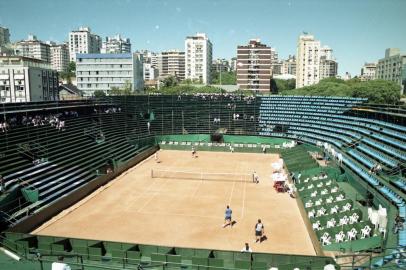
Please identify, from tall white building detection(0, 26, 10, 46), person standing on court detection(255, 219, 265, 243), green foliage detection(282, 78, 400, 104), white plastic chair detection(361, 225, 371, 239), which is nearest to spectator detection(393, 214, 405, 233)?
white plastic chair detection(361, 225, 371, 239)

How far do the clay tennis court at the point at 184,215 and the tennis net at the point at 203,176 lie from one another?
3.77ft

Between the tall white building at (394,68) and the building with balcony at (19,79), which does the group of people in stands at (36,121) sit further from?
the tall white building at (394,68)

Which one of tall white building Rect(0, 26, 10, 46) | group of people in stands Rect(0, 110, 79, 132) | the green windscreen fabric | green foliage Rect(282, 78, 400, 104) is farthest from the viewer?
tall white building Rect(0, 26, 10, 46)

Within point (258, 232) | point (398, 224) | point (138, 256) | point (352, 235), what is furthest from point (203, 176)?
point (398, 224)

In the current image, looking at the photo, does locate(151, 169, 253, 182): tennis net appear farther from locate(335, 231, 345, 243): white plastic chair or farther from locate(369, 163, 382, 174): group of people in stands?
locate(335, 231, 345, 243): white plastic chair

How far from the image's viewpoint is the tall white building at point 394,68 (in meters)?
150

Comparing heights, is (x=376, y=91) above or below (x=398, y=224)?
above

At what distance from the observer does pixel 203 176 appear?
42.0 metres

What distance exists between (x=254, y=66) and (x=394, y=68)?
67514 millimetres

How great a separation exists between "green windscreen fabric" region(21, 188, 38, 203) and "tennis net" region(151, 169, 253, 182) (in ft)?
48.3

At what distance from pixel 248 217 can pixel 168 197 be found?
344 inches

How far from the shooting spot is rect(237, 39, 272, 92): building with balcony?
150375mm

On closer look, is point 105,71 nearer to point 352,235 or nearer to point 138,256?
point 138,256

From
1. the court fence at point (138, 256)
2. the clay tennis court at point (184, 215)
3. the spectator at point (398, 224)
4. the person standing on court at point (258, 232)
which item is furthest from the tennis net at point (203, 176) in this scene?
the court fence at point (138, 256)
